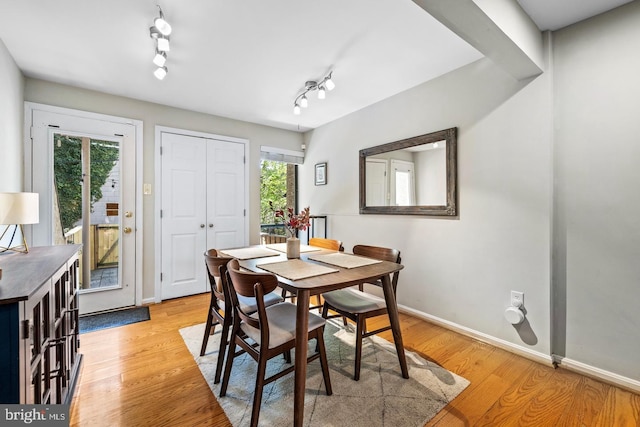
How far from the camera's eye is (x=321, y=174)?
13.5ft

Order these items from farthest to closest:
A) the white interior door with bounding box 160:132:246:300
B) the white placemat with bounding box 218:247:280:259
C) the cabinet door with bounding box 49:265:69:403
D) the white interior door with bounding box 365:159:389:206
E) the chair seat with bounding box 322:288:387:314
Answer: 1. the white interior door with bounding box 160:132:246:300
2. the white interior door with bounding box 365:159:389:206
3. the white placemat with bounding box 218:247:280:259
4. the chair seat with bounding box 322:288:387:314
5. the cabinet door with bounding box 49:265:69:403

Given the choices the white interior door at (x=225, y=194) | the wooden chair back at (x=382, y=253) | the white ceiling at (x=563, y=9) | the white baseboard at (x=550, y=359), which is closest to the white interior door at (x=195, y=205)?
the white interior door at (x=225, y=194)

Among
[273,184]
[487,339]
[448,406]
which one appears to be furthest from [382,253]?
[273,184]

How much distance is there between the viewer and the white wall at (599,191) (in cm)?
172

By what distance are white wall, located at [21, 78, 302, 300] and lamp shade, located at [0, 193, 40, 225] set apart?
1685 millimetres

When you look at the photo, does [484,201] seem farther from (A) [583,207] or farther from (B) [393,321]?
(B) [393,321]

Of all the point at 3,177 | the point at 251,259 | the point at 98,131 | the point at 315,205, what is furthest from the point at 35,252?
the point at 315,205

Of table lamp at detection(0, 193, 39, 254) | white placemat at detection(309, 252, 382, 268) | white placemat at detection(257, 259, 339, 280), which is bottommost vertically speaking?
white placemat at detection(257, 259, 339, 280)

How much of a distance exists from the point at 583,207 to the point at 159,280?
13.2ft

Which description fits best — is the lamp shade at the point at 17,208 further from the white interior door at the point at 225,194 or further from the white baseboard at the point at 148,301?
the white interior door at the point at 225,194

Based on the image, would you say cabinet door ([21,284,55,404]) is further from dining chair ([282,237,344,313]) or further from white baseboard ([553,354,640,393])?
white baseboard ([553,354,640,393])

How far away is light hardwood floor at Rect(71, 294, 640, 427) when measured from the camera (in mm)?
1508

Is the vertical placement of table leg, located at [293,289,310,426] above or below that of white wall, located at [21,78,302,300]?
below

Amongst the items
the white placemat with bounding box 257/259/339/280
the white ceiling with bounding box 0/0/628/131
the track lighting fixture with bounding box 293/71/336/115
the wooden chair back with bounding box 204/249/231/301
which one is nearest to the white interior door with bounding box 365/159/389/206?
the white ceiling with bounding box 0/0/628/131
